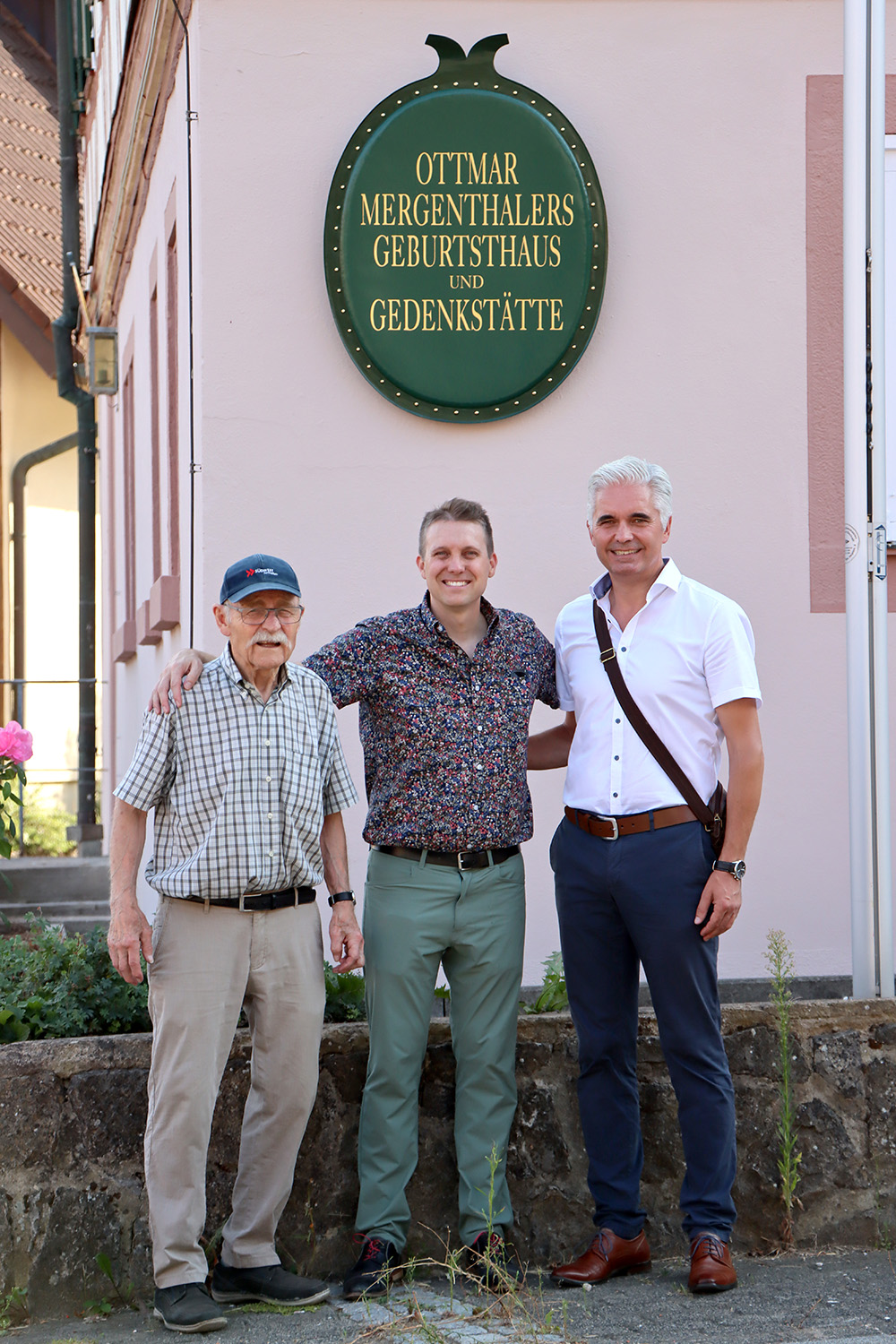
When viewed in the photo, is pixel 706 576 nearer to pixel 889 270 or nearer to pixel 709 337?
pixel 709 337

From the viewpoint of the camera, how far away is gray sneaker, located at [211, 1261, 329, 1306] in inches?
150

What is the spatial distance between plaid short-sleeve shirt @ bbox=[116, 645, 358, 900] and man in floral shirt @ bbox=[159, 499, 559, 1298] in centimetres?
23

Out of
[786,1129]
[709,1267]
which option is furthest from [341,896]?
[786,1129]

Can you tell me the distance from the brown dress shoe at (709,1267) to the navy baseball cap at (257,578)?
1855 millimetres

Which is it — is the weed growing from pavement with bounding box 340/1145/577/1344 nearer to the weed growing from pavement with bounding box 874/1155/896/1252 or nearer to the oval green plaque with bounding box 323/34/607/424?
the weed growing from pavement with bounding box 874/1155/896/1252

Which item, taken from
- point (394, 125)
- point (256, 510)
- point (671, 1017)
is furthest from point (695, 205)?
point (671, 1017)

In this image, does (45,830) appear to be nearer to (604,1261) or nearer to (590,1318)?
(604,1261)

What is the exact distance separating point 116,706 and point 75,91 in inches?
188

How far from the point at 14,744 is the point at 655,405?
247 centimetres

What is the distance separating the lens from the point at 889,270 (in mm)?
5676

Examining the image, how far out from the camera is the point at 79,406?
11.5 meters

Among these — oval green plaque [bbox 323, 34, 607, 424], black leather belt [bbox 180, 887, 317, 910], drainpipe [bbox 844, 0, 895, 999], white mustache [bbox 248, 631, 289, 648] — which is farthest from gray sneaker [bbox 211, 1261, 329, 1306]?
oval green plaque [bbox 323, 34, 607, 424]

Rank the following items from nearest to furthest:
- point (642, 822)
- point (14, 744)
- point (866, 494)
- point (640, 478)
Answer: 1. point (642, 822)
2. point (640, 478)
3. point (866, 494)
4. point (14, 744)

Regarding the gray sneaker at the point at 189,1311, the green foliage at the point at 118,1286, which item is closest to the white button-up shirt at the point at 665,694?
the gray sneaker at the point at 189,1311
